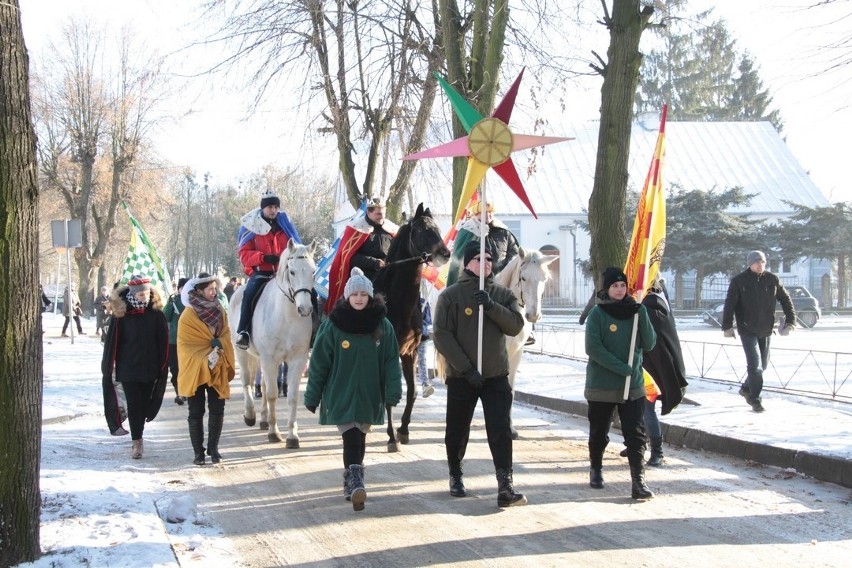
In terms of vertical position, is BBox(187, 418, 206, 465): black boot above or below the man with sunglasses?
below

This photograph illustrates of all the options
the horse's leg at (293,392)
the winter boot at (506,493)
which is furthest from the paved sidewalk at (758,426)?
the horse's leg at (293,392)

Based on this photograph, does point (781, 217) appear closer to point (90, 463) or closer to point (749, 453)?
point (749, 453)

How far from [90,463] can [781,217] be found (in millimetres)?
45912

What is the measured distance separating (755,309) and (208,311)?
7.21m

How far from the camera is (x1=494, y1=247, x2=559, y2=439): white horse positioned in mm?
9625

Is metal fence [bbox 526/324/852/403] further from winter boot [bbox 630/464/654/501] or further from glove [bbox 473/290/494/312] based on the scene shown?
glove [bbox 473/290/494/312]

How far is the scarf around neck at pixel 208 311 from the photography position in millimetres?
9109

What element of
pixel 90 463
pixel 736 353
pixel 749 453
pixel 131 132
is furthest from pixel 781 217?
pixel 90 463

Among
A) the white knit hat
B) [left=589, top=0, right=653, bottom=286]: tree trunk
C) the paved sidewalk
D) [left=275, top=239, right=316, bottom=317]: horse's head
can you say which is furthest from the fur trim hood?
the paved sidewalk

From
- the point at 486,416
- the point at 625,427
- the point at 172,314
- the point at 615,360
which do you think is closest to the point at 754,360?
the point at 625,427

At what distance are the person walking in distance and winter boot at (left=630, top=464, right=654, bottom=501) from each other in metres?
4.93

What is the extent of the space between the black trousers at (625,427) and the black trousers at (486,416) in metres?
0.93

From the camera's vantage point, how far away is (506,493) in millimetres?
7098

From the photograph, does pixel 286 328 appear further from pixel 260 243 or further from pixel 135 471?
pixel 135 471
